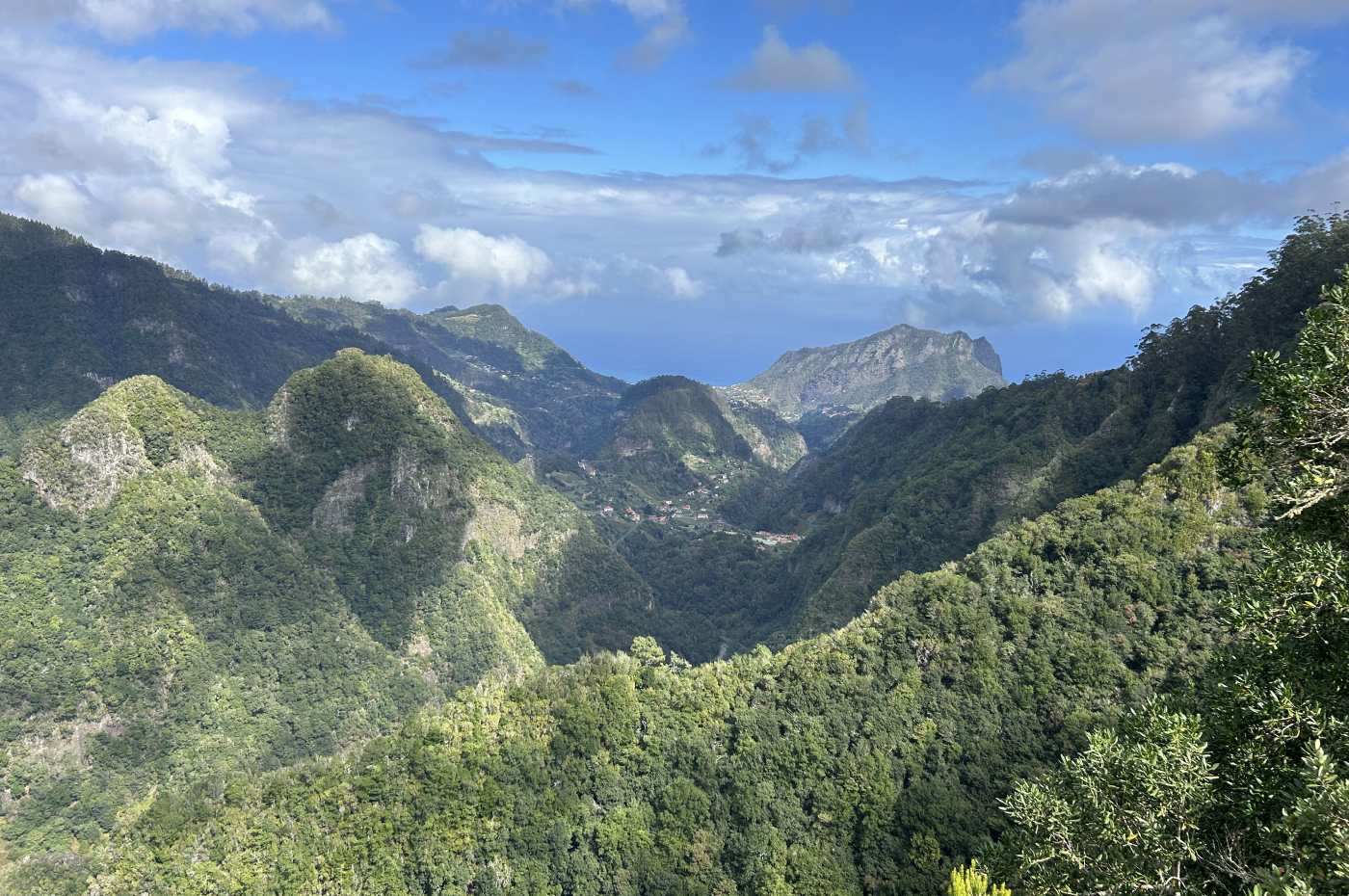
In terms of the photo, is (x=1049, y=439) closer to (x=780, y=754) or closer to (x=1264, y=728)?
(x=780, y=754)

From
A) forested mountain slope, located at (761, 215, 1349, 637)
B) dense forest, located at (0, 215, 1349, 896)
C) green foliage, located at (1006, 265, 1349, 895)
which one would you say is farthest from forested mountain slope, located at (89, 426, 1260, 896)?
green foliage, located at (1006, 265, 1349, 895)

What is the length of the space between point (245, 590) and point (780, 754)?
236 ft

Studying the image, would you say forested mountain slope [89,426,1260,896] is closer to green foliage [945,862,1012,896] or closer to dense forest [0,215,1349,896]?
dense forest [0,215,1349,896]

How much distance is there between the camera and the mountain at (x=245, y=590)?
7631 cm

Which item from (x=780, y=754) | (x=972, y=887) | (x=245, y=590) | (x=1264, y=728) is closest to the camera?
(x=1264, y=728)

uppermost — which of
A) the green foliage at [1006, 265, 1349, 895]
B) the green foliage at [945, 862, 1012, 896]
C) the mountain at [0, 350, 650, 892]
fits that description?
the green foliage at [1006, 265, 1349, 895]

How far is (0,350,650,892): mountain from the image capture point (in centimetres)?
7631

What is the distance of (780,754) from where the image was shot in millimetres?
55375

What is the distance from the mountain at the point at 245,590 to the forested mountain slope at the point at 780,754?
97.4 ft

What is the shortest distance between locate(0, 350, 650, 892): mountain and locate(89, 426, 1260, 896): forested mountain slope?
97.4 feet

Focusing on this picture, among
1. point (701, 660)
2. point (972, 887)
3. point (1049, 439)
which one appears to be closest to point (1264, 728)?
point (972, 887)

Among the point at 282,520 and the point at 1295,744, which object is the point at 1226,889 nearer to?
the point at 1295,744

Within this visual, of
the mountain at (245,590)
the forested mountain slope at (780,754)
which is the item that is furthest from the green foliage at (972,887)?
the mountain at (245,590)

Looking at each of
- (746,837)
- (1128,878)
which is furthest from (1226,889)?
(746,837)
